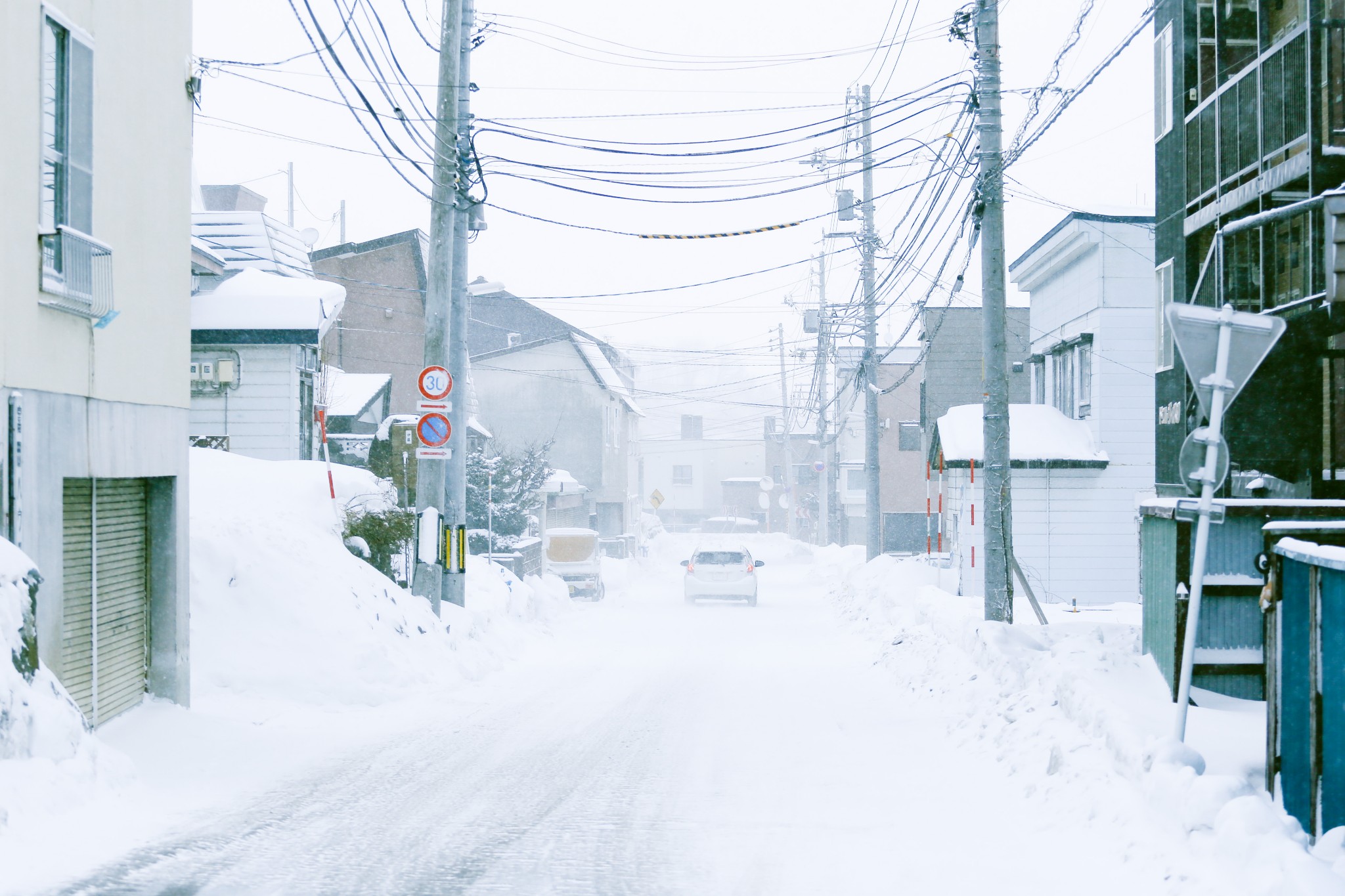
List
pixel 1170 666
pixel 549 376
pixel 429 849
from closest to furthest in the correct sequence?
pixel 429 849 < pixel 1170 666 < pixel 549 376

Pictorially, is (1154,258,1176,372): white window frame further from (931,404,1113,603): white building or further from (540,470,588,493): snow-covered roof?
(540,470,588,493): snow-covered roof

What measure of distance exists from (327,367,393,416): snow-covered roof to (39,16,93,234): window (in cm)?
1884

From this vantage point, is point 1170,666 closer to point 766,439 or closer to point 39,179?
point 39,179

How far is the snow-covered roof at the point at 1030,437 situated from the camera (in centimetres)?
2345

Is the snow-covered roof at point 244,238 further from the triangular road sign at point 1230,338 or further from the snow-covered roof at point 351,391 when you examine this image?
the triangular road sign at point 1230,338

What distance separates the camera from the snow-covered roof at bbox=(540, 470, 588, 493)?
131ft

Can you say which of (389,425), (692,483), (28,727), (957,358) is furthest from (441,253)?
(692,483)

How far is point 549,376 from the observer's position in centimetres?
5016

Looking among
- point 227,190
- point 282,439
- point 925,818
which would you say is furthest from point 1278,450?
point 227,190

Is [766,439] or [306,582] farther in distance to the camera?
[766,439]

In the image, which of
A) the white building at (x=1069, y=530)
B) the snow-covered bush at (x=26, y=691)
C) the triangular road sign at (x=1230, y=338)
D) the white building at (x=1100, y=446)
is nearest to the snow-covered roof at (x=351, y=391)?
the white building at (x=1069, y=530)

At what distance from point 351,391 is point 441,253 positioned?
50.6 feet

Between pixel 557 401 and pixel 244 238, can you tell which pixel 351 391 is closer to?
pixel 244 238

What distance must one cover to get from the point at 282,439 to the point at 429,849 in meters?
17.1
